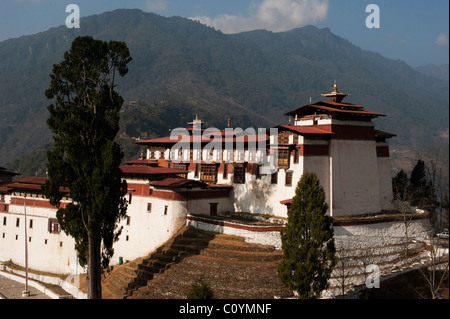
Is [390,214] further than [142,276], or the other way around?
[390,214]

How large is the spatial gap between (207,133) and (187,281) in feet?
64.7

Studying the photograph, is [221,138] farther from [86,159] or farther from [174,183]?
[86,159]

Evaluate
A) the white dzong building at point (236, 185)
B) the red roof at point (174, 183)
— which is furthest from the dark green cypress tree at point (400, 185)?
the red roof at point (174, 183)

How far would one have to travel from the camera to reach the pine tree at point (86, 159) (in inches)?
1097

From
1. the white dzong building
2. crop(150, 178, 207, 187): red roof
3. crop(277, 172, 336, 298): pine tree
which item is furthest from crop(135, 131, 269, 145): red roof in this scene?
crop(277, 172, 336, 298): pine tree

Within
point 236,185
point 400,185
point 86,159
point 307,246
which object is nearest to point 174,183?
point 236,185

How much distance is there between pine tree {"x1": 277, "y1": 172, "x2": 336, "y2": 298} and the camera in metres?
26.3

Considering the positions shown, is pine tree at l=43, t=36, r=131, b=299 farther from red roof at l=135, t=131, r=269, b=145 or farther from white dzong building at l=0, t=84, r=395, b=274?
red roof at l=135, t=131, r=269, b=145

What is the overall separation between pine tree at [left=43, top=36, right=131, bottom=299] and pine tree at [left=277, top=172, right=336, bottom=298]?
1024 centimetres

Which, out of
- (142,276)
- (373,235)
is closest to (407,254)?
(373,235)

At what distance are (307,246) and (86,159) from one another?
13.5 m

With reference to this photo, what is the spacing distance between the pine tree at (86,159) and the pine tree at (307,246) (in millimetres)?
10240

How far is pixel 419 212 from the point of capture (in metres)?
40.6
